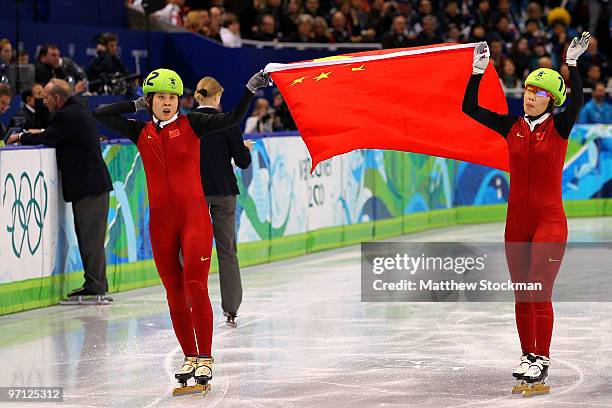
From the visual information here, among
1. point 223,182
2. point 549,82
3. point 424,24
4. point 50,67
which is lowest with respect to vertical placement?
point 223,182

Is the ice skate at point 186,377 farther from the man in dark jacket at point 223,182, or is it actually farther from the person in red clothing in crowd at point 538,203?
the man in dark jacket at point 223,182

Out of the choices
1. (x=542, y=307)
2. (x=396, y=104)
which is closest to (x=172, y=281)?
(x=396, y=104)

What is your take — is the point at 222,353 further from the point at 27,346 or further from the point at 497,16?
the point at 497,16

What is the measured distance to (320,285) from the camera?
47.4 feet

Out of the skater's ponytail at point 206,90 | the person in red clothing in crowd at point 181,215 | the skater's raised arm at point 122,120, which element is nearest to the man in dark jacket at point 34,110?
the skater's ponytail at point 206,90

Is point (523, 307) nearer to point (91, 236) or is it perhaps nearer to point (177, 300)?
point (177, 300)

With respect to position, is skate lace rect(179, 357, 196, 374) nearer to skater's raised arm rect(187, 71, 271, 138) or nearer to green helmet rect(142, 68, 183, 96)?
skater's raised arm rect(187, 71, 271, 138)

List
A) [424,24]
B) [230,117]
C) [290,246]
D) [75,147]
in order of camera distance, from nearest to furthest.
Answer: [230,117] → [75,147] → [290,246] → [424,24]

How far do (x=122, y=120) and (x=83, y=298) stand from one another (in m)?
4.56

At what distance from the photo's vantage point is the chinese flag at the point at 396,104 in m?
9.61

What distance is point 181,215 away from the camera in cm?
869

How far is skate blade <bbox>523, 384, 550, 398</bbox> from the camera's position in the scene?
8.44m

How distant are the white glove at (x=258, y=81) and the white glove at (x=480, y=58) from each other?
1.40 m

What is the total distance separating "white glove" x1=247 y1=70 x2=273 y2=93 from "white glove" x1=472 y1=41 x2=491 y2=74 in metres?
1.40
